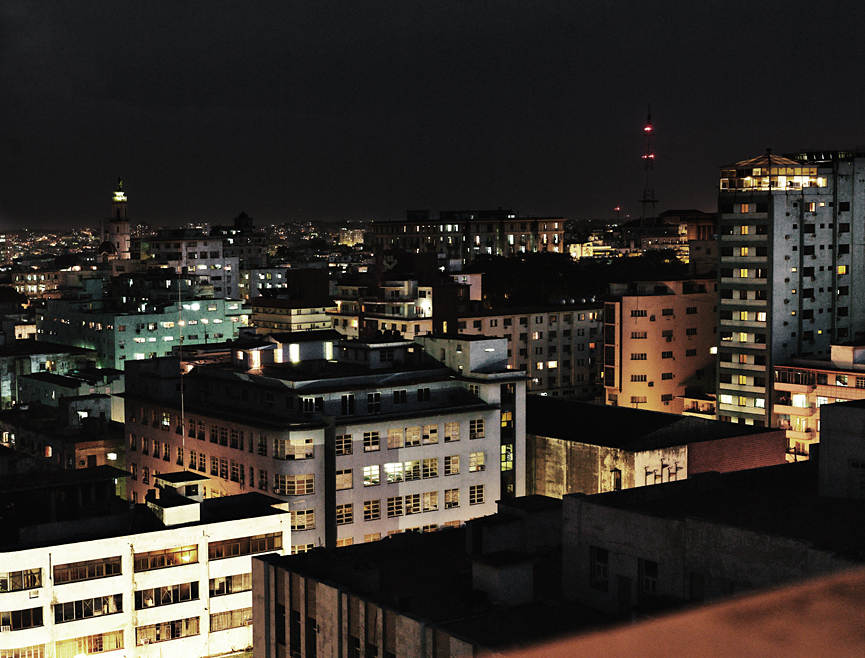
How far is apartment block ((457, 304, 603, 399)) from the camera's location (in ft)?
198

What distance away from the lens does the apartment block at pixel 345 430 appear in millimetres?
30609

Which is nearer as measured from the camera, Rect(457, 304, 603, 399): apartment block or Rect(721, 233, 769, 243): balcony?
Rect(721, 233, 769, 243): balcony

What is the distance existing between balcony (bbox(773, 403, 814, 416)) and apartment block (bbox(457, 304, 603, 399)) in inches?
684

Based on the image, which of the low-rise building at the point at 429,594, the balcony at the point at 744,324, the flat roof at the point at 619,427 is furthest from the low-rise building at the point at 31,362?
the low-rise building at the point at 429,594

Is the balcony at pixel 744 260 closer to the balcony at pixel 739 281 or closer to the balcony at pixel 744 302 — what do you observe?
the balcony at pixel 739 281

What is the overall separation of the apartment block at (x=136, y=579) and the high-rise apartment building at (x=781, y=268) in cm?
2690

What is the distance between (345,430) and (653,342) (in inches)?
1062

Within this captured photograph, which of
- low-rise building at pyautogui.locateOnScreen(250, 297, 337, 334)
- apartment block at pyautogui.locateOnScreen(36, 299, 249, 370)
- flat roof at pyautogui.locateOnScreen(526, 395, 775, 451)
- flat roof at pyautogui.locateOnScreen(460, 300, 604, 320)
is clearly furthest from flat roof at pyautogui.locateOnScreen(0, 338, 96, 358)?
flat roof at pyautogui.locateOnScreen(526, 395, 775, 451)

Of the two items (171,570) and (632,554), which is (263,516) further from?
(632,554)

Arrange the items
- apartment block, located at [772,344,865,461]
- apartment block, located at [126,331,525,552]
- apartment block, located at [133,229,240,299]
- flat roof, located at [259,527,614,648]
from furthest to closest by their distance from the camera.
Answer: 1. apartment block, located at [133,229,240,299]
2. apartment block, located at [772,344,865,461]
3. apartment block, located at [126,331,525,552]
4. flat roof, located at [259,527,614,648]

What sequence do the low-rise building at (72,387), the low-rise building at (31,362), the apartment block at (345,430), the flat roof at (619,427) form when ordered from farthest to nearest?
the low-rise building at (31,362) < the low-rise building at (72,387) < the flat roof at (619,427) < the apartment block at (345,430)

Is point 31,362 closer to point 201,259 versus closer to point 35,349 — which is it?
point 35,349

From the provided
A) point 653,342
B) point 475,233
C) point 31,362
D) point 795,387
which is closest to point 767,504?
point 795,387

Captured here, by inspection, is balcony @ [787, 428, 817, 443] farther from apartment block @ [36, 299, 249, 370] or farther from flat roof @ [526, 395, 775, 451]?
apartment block @ [36, 299, 249, 370]
